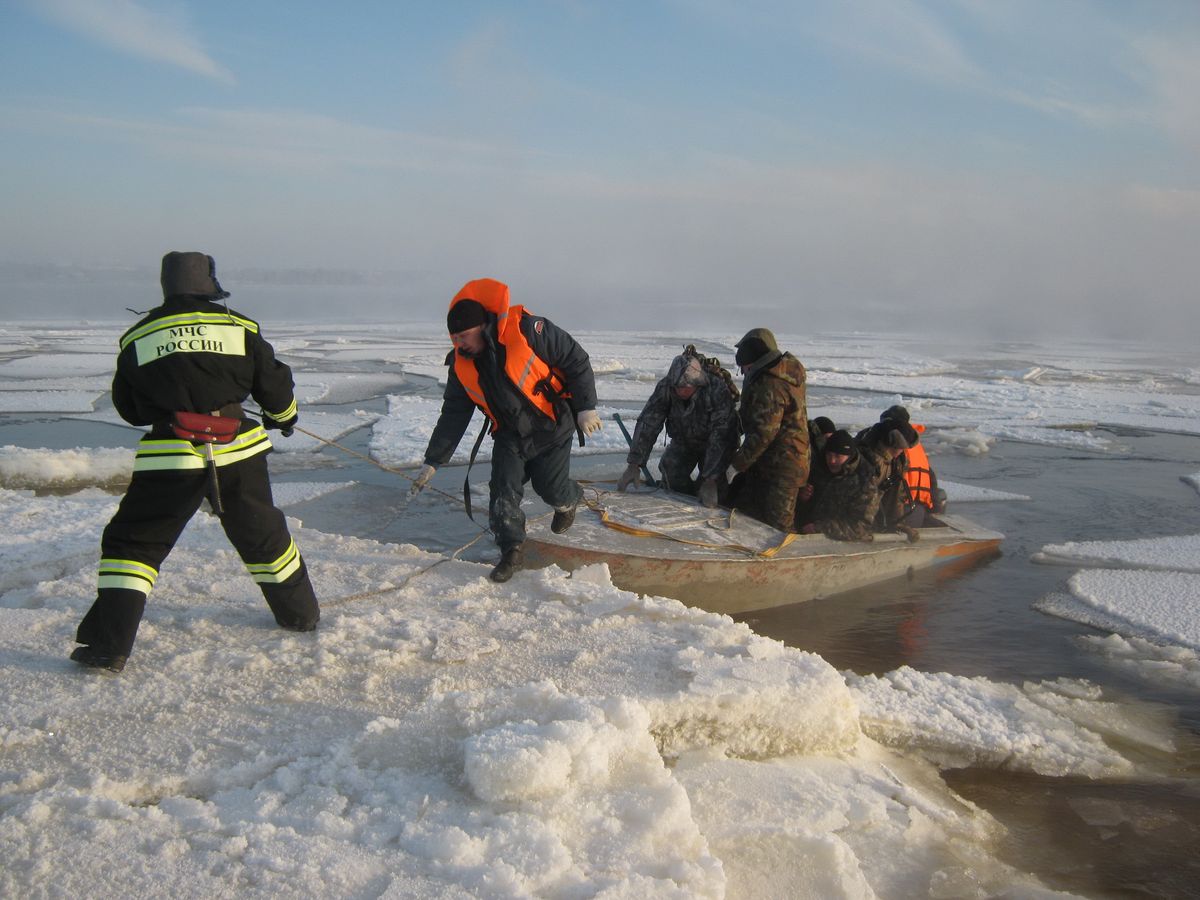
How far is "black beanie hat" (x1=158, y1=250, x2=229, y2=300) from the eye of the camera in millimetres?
2945

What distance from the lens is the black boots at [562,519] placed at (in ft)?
15.1

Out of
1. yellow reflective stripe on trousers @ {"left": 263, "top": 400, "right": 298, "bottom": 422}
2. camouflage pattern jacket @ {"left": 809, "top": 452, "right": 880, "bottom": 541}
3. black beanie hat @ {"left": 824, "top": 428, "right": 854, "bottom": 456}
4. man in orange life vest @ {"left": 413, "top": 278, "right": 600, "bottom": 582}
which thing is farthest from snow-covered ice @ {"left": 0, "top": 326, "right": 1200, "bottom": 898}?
black beanie hat @ {"left": 824, "top": 428, "right": 854, "bottom": 456}

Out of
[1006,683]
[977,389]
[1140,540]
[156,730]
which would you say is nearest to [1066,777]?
[1006,683]

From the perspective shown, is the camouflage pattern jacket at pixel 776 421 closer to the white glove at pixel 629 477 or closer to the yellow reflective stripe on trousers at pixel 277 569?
the white glove at pixel 629 477

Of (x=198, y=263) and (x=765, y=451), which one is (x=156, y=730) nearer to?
(x=198, y=263)

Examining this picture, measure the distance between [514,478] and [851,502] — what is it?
8.55 feet

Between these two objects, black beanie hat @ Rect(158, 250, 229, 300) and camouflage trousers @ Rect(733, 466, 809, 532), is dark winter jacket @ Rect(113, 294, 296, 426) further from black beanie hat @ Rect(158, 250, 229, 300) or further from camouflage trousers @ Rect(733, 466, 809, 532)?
camouflage trousers @ Rect(733, 466, 809, 532)

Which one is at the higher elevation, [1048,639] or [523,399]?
[523,399]

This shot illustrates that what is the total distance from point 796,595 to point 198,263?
160 inches

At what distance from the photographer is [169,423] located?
2.95 metres

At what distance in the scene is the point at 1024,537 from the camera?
24.4 ft

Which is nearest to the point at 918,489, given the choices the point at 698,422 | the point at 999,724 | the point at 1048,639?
the point at 1048,639

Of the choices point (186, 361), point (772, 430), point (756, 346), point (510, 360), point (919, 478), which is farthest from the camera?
point (919, 478)

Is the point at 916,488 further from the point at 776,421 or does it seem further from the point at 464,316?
the point at 464,316
